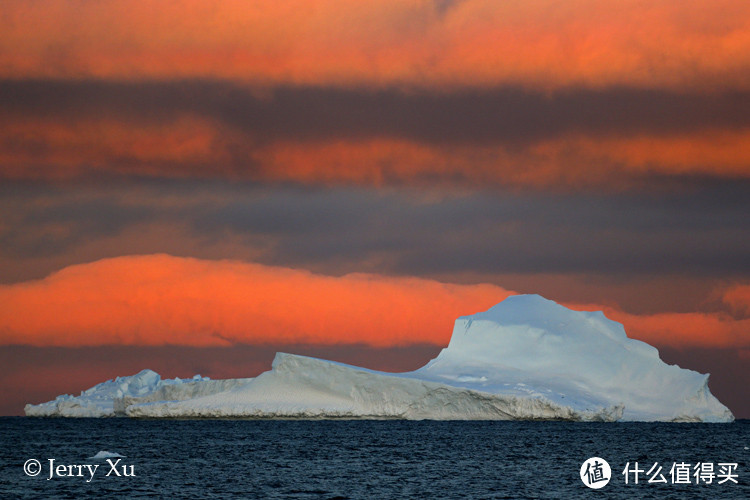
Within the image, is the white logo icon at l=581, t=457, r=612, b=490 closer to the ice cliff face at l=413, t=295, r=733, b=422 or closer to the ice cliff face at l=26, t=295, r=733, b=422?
the ice cliff face at l=26, t=295, r=733, b=422

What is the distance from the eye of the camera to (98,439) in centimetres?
5978

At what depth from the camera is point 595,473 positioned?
3809 cm

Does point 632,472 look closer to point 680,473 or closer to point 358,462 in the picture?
A: point 680,473

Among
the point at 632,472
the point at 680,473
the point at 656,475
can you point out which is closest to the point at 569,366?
the point at 680,473

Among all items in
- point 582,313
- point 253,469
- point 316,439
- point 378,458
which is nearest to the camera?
point 253,469

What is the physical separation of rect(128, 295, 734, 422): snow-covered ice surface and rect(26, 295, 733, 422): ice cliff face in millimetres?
82

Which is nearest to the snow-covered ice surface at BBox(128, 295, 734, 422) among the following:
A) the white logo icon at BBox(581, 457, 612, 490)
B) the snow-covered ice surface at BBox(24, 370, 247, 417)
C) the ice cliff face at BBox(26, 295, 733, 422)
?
the ice cliff face at BBox(26, 295, 733, 422)

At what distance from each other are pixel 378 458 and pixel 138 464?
10.7 metres

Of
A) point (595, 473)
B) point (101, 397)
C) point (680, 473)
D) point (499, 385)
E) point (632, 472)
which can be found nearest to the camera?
point (595, 473)

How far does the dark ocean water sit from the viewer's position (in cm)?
3159

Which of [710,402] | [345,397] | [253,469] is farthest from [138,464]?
[710,402]

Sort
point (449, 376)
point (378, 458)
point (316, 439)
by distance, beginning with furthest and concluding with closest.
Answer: point (449, 376) → point (316, 439) → point (378, 458)

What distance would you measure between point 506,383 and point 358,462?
3664 cm

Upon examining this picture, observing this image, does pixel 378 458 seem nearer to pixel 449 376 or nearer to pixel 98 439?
pixel 98 439
